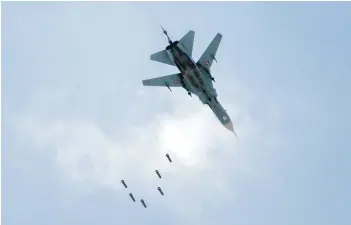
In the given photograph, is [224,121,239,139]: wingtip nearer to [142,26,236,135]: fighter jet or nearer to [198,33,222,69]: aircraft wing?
[142,26,236,135]: fighter jet

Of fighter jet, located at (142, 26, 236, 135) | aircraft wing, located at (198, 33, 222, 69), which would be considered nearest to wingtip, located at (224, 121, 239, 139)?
fighter jet, located at (142, 26, 236, 135)

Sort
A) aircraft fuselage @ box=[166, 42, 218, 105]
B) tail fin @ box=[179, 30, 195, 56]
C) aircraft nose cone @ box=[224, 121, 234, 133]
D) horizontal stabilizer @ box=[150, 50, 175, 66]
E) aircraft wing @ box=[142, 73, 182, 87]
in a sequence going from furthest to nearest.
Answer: aircraft nose cone @ box=[224, 121, 234, 133]
aircraft wing @ box=[142, 73, 182, 87]
horizontal stabilizer @ box=[150, 50, 175, 66]
tail fin @ box=[179, 30, 195, 56]
aircraft fuselage @ box=[166, 42, 218, 105]

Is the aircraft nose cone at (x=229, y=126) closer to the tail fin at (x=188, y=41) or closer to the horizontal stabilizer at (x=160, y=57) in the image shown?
the tail fin at (x=188, y=41)

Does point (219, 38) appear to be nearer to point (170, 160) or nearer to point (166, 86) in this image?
point (166, 86)

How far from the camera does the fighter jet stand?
123 m

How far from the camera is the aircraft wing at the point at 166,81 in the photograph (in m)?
127

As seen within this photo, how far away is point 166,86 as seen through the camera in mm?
127688

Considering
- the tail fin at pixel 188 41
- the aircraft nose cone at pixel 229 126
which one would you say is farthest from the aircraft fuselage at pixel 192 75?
the aircraft nose cone at pixel 229 126

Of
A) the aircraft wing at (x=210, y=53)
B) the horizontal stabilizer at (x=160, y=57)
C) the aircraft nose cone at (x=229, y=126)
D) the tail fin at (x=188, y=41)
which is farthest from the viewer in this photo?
the aircraft nose cone at (x=229, y=126)

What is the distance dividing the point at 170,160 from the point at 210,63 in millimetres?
16994

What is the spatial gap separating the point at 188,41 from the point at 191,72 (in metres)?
4.97

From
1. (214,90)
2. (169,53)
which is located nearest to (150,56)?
(169,53)

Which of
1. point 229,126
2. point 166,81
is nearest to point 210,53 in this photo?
point 166,81

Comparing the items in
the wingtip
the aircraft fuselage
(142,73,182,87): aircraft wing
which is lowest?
the wingtip
